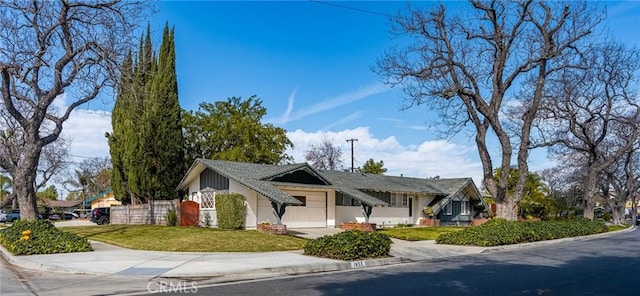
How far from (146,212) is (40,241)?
18.0 metres

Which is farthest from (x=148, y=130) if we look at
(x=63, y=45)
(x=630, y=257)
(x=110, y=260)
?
(x=630, y=257)

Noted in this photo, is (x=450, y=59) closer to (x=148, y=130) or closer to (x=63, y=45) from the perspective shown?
(x=63, y=45)

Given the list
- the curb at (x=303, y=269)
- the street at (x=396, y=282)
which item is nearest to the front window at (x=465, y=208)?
the street at (x=396, y=282)

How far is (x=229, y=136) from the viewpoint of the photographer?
47.3 m

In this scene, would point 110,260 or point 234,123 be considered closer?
point 110,260

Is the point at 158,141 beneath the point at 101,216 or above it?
above

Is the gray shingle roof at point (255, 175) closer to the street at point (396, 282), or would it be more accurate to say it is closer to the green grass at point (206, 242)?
the green grass at point (206, 242)

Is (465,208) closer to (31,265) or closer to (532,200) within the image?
(532,200)

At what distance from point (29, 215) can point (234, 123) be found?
1161 inches

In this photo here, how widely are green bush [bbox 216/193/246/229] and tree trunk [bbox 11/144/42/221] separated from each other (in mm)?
9849

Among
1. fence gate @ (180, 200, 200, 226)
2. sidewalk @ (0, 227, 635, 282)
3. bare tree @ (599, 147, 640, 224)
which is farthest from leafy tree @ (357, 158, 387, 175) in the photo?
sidewalk @ (0, 227, 635, 282)

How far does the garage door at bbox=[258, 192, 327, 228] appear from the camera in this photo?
30234mm

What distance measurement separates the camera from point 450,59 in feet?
86.4

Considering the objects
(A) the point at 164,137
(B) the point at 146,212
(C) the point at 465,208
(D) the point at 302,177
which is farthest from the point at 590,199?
(A) the point at 164,137
